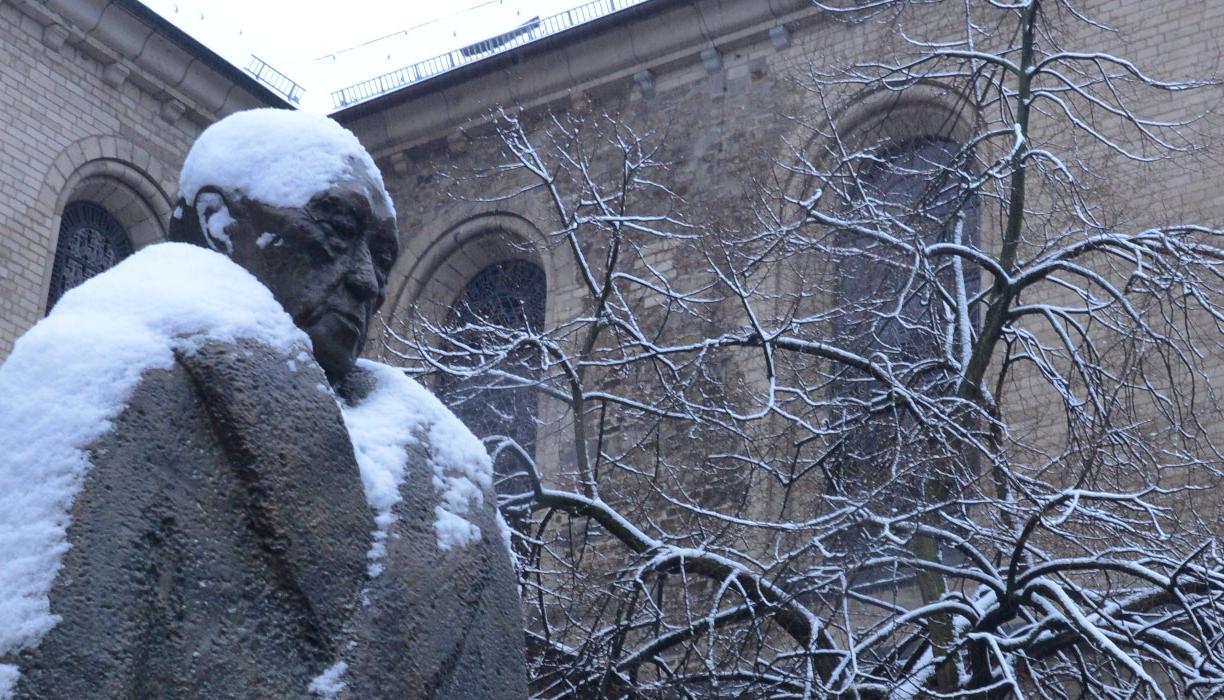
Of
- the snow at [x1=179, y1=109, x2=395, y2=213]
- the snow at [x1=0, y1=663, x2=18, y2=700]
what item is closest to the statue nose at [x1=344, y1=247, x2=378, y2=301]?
the snow at [x1=179, y1=109, x2=395, y2=213]

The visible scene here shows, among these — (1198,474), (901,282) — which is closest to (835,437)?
(901,282)

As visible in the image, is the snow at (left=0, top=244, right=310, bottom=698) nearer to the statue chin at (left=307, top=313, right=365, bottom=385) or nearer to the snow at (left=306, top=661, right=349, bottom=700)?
the statue chin at (left=307, top=313, right=365, bottom=385)

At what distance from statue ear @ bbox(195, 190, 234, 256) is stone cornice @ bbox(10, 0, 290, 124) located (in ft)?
41.8

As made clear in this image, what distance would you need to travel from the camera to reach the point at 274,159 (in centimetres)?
258

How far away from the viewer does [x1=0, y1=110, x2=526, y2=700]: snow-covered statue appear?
210 centimetres

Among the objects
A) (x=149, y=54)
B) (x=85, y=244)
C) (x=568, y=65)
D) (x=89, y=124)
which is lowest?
(x=85, y=244)

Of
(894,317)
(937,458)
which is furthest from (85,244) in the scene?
(937,458)

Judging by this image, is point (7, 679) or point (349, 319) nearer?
point (7, 679)

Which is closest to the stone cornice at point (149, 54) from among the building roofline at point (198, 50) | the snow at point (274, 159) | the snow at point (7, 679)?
the building roofline at point (198, 50)

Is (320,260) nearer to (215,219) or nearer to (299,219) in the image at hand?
(299,219)

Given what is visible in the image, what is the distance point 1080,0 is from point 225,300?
481 inches

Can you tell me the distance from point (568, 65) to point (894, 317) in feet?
22.6

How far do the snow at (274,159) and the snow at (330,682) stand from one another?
2.16ft

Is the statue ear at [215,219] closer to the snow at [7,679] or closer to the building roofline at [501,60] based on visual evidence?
the snow at [7,679]
